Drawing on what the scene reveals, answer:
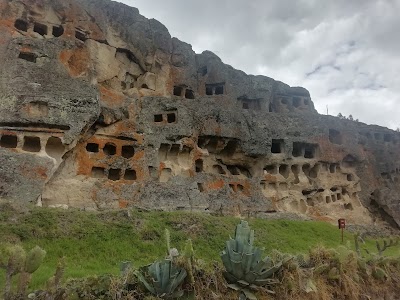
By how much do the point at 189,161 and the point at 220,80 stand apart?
392 inches

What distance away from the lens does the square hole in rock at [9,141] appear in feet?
71.3

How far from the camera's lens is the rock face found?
22.0 m

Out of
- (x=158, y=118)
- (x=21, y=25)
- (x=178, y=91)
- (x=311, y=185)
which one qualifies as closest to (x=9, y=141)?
(x=21, y=25)

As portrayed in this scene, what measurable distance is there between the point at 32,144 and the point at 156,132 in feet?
27.3

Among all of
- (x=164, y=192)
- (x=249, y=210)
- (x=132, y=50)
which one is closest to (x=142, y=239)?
(x=164, y=192)

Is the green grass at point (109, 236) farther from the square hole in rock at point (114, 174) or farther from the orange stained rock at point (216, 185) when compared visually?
the square hole in rock at point (114, 174)

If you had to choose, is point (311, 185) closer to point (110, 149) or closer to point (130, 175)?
point (130, 175)

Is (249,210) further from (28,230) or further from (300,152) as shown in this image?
(28,230)

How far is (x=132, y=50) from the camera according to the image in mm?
31750

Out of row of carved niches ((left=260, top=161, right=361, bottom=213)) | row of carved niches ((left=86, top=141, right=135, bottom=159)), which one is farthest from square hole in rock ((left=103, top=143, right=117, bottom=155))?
row of carved niches ((left=260, top=161, right=361, bottom=213))

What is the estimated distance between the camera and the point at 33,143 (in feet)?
73.7

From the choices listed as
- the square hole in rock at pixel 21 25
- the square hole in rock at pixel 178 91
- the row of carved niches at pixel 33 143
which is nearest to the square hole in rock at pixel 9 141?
the row of carved niches at pixel 33 143

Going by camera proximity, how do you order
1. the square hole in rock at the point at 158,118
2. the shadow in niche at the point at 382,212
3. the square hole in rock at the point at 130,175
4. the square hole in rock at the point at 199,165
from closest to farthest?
1. the square hole in rock at the point at 130,175
2. the square hole in rock at the point at 158,118
3. the square hole in rock at the point at 199,165
4. the shadow in niche at the point at 382,212

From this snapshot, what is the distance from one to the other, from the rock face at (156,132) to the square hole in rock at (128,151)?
0.09 meters
